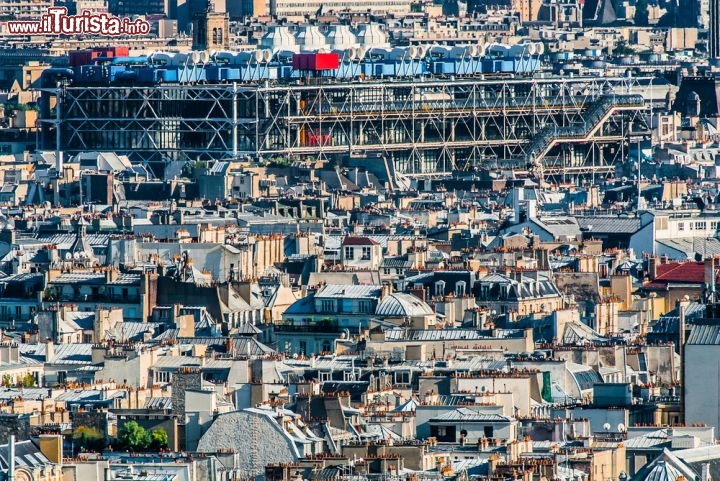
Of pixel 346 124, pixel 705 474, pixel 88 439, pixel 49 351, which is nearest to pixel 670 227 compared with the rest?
pixel 49 351

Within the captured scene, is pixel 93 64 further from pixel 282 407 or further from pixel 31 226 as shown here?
pixel 282 407

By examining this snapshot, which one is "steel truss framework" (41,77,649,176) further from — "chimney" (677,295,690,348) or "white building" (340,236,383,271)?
"chimney" (677,295,690,348)

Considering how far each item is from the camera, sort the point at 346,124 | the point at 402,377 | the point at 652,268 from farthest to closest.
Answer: the point at 346,124 < the point at 652,268 < the point at 402,377

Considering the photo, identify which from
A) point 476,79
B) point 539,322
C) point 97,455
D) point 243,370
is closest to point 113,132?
point 476,79

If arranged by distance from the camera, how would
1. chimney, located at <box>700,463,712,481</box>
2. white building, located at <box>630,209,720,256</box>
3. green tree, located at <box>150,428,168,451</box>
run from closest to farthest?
chimney, located at <box>700,463,712,481</box> < green tree, located at <box>150,428,168,451</box> < white building, located at <box>630,209,720,256</box>

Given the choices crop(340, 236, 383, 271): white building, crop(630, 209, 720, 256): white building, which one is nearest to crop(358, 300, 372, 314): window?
crop(340, 236, 383, 271): white building

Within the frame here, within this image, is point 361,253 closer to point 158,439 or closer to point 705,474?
point 158,439

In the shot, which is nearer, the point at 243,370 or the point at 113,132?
the point at 243,370
